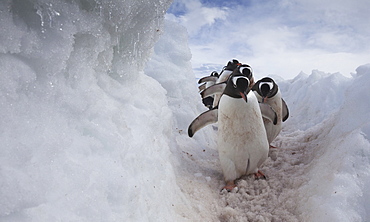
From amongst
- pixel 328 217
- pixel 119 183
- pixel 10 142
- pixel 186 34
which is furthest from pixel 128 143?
pixel 186 34

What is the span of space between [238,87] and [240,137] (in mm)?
493

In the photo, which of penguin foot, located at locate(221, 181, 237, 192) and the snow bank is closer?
the snow bank

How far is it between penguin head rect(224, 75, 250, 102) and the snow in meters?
0.70

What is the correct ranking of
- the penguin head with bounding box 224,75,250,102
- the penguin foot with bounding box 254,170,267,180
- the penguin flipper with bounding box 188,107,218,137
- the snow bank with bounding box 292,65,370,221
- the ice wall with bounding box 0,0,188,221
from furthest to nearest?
the penguin flipper with bounding box 188,107,218,137 < the penguin foot with bounding box 254,170,267,180 < the penguin head with bounding box 224,75,250,102 < the snow bank with bounding box 292,65,370,221 < the ice wall with bounding box 0,0,188,221

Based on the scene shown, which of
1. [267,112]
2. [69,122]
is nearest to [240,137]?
[267,112]

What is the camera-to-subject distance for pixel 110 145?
1356mm

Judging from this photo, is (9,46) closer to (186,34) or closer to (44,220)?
(44,220)

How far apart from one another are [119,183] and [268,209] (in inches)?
57.3

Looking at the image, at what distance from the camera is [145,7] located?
5.63ft

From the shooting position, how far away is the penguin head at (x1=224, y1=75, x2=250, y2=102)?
251 centimetres

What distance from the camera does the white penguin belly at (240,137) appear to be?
2604 mm

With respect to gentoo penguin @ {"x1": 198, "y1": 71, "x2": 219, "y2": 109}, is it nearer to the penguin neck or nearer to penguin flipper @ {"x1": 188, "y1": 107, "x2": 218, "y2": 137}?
penguin flipper @ {"x1": 188, "y1": 107, "x2": 218, "y2": 137}

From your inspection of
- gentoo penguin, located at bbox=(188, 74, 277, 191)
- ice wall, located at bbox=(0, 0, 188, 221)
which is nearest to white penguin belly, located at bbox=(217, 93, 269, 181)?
gentoo penguin, located at bbox=(188, 74, 277, 191)

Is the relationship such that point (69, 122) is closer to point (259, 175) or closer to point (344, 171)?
point (344, 171)
